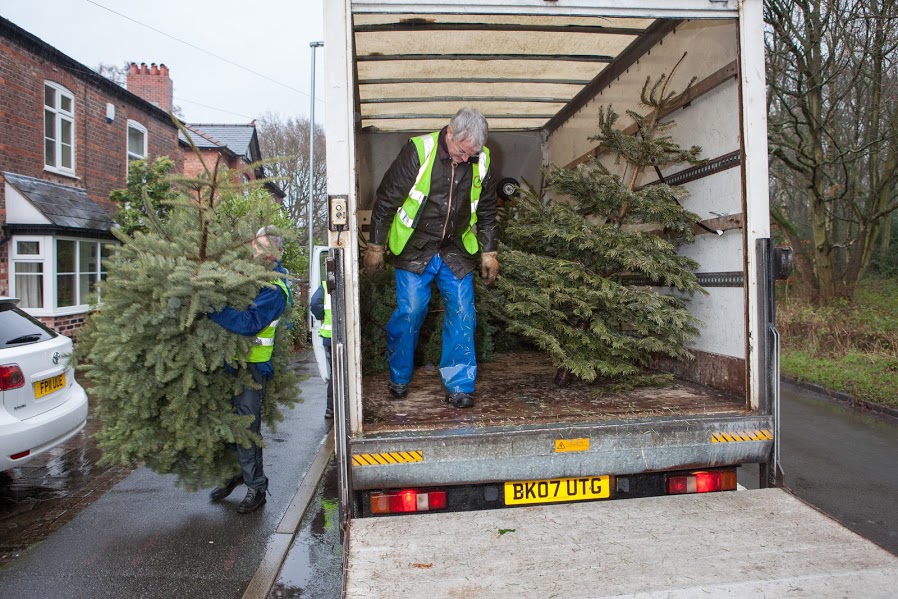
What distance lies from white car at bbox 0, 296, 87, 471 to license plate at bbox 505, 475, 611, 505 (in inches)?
116

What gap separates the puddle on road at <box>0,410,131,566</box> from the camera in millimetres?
4388

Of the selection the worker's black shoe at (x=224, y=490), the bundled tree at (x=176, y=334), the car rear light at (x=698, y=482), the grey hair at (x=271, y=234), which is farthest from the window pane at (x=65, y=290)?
the car rear light at (x=698, y=482)

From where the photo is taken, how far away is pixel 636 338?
3.99 m

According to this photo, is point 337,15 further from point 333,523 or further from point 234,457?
point 333,523

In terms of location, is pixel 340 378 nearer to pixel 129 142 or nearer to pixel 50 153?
pixel 50 153

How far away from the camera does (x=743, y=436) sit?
3117mm

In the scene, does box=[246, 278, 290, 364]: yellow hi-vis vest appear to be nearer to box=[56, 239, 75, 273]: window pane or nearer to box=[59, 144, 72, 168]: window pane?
box=[56, 239, 75, 273]: window pane

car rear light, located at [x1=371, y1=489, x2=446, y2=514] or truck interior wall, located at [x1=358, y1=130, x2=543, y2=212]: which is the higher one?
truck interior wall, located at [x1=358, y1=130, x2=543, y2=212]

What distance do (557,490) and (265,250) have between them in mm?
2097

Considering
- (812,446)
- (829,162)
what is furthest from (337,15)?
(829,162)

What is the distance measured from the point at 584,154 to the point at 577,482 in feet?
12.2

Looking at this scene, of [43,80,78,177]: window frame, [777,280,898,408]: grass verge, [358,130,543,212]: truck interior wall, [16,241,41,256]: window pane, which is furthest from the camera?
[43,80,78,177]: window frame

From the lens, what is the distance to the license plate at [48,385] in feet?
15.5

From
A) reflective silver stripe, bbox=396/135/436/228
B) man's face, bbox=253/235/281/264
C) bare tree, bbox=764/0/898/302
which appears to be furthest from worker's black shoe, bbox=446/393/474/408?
bare tree, bbox=764/0/898/302
